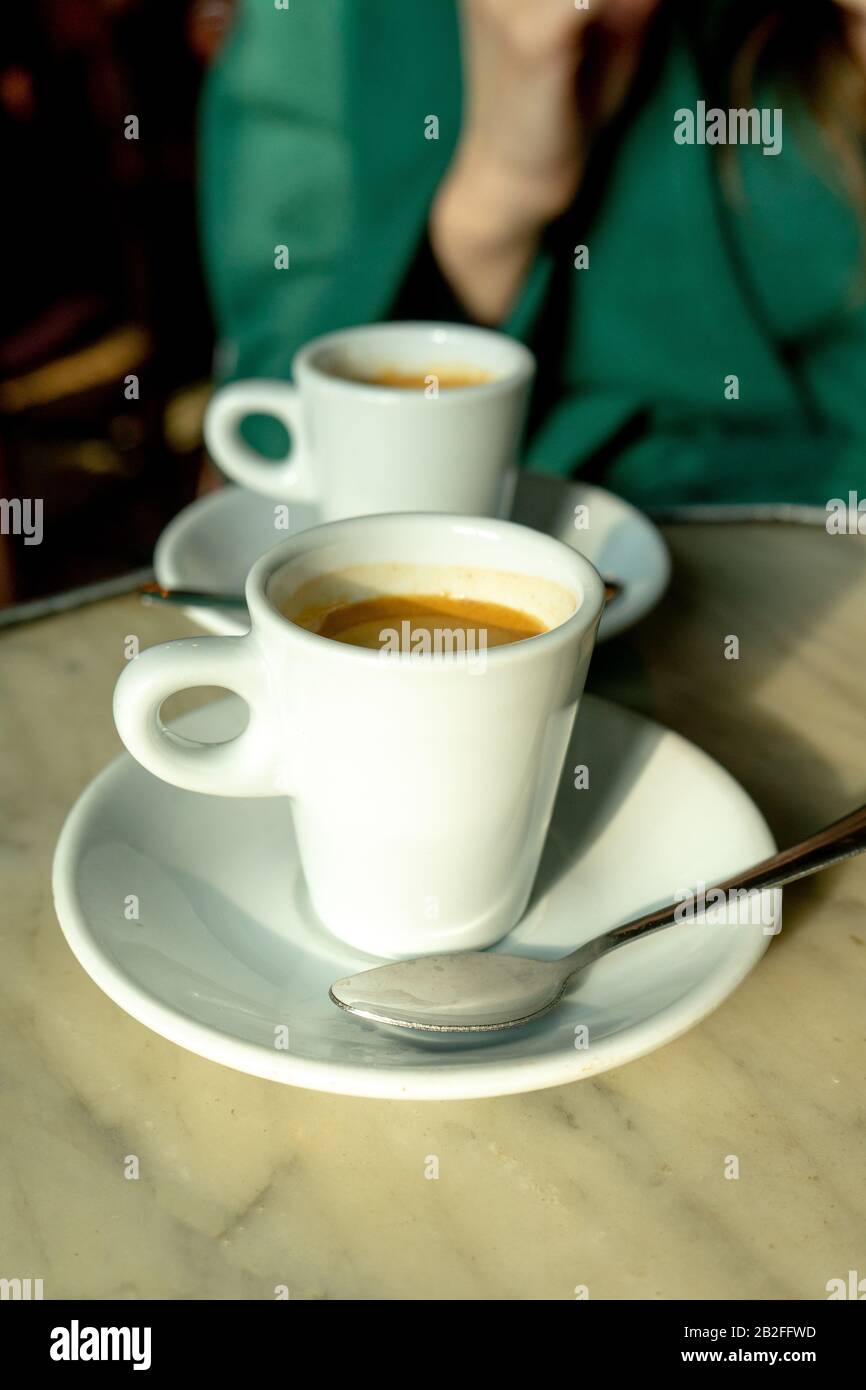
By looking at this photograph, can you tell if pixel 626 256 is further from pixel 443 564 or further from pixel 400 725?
pixel 400 725

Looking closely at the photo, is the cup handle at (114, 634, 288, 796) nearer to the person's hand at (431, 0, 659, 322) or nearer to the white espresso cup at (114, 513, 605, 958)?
the white espresso cup at (114, 513, 605, 958)

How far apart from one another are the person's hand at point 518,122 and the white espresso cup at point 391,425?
0.23 meters

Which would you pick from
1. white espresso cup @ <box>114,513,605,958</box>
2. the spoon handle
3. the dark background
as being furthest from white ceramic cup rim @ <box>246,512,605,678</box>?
the dark background

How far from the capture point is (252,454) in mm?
861

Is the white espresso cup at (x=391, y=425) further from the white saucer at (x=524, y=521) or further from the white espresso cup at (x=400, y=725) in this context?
the white espresso cup at (x=400, y=725)

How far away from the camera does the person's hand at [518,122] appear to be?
37.7 inches

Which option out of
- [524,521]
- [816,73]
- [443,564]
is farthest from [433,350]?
[816,73]

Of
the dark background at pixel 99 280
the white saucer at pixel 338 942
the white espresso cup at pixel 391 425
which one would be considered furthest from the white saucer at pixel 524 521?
the dark background at pixel 99 280

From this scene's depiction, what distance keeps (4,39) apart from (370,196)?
1.09m

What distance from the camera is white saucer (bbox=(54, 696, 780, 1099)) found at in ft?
1.28

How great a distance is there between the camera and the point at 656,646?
757 mm
